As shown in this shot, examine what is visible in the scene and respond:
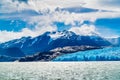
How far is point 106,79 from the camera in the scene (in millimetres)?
95250

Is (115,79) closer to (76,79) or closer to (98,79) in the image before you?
(98,79)

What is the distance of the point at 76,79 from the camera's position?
98.4 meters

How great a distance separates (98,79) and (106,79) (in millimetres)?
2421

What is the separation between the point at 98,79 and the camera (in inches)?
3782

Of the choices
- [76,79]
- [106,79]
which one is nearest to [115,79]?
[106,79]

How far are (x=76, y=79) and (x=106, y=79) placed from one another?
9298 millimetres

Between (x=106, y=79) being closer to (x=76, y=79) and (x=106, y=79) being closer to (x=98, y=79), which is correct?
(x=98, y=79)

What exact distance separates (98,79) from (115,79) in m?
5.09

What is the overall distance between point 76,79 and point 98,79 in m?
6.88

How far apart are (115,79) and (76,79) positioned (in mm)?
11969

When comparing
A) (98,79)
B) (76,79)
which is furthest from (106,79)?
(76,79)

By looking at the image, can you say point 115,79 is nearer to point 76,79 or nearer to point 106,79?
point 106,79
